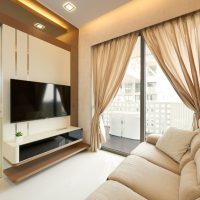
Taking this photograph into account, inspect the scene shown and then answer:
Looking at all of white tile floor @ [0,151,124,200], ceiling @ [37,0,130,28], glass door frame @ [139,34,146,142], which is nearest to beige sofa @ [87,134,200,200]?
white tile floor @ [0,151,124,200]

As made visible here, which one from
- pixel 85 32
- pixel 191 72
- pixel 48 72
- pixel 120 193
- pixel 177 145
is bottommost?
pixel 120 193

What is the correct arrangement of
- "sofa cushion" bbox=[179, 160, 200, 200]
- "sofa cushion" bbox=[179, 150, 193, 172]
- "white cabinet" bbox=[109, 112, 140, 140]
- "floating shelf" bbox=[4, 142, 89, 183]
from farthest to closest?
1. "white cabinet" bbox=[109, 112, 140, 140]
2. "floating shelf" bbox=[4, 142, 89, 183]
3. "sofa cushion" bbox=[179, 150, 193, 172]
4. "sofa cushion" bbox=[179, 160, 200, 200]

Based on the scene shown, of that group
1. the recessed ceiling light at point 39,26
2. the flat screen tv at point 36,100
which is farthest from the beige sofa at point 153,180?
the recessed ceiling light at point 39,26

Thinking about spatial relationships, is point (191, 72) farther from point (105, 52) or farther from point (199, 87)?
point (105, 52)

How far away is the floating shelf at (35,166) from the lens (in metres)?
1.95

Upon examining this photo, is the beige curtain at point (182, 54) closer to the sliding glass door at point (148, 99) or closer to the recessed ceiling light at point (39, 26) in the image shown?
the sliding glass door at point (148, 99)

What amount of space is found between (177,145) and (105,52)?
2.18 m

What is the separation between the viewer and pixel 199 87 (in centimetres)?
194

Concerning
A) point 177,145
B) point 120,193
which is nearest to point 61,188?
point 120,193

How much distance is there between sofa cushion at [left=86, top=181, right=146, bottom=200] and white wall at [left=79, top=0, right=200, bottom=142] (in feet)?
7.07

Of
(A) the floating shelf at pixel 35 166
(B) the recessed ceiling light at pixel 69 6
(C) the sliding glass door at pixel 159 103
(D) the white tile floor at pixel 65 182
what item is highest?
(B) the recessed ceiling light at pixel 69 6

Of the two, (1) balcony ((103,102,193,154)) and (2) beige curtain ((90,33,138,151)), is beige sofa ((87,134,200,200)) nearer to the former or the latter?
(1) balcony ((103,102,193,154))

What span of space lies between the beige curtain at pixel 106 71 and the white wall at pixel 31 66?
686 mm

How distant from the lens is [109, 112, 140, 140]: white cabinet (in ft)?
10.4
